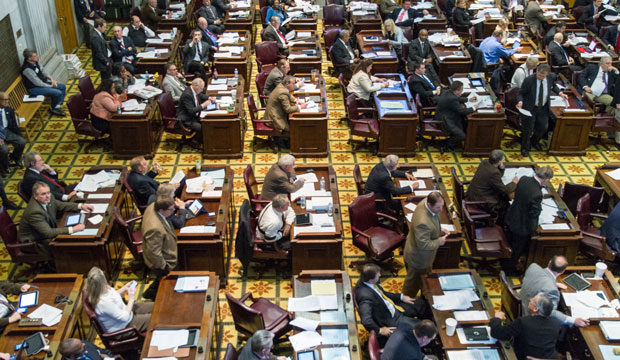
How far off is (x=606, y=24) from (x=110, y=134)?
41.7 feet

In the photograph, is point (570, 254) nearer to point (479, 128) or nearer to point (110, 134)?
point (479, 128)

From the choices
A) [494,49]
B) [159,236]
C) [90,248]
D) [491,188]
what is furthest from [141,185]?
[494,49]

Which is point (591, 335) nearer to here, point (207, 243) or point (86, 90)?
point (207, 243)

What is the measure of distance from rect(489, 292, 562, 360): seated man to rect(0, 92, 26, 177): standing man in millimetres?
8930

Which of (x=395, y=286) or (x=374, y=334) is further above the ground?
(x=374, y=334)

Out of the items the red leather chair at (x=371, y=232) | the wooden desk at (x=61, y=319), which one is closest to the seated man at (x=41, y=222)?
the wooden desk at (x=61, y=319)

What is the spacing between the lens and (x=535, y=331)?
7105 mm

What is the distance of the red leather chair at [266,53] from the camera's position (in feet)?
49.2

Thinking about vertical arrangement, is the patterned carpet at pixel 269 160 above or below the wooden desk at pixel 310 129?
below

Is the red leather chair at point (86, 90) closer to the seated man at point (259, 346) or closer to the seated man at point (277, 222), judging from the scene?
the seated man at point (277, 222)

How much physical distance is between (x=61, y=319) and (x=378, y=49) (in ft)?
31.9

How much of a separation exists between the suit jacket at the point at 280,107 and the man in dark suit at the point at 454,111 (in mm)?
2699

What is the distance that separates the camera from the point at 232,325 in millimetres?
8906

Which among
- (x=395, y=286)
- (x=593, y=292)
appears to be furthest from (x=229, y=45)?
(x=593, y=292)
